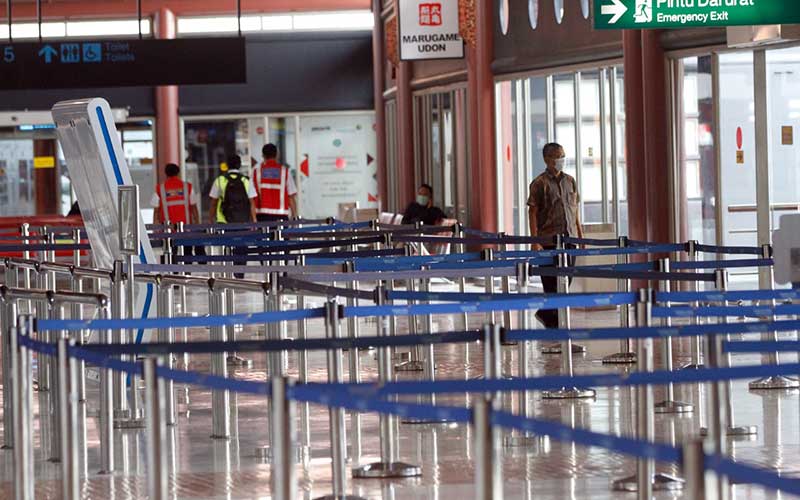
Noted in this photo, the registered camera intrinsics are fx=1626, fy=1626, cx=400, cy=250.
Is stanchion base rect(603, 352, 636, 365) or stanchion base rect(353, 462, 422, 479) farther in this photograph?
stanchion base rect(603, 352, 636, 365)

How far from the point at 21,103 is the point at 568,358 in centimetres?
2601

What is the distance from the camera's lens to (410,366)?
13.8 meters

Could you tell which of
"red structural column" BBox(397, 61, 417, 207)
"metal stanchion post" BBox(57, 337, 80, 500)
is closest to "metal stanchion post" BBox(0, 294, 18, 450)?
"metal stanchion post" BBox(57, 337, 80, 500)

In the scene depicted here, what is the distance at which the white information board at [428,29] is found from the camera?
24.2 metres

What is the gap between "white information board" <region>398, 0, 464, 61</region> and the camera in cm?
2422

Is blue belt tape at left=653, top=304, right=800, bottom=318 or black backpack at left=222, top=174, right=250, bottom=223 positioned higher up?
black backpack at left=222, top=174, right=250, bottom=223

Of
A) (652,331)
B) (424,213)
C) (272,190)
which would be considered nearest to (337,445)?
(652,331)

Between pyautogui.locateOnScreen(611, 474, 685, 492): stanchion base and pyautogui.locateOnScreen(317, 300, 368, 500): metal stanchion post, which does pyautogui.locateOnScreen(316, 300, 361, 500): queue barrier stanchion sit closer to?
pyautogui.locateOnScreen(317, 300, 368, 500): metal stanchion post

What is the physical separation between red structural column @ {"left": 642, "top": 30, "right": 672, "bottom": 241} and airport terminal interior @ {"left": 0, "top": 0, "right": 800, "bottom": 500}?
0.03m

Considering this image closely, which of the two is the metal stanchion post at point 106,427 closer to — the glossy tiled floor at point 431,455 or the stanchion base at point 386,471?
the glossy tiled floor at point 431,455

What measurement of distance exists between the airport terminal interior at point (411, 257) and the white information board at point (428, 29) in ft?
0.12

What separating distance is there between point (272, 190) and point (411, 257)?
962 centimetres

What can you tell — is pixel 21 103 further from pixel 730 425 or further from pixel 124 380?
pixel 730 425

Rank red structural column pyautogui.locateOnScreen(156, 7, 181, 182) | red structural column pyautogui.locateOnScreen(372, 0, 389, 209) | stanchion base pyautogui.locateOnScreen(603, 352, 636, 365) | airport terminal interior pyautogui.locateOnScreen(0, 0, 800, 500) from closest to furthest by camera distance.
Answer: airport terminal interior pyautogui.locateOnScreen(0, 0, 800, 500), stanchion base pyautogui.locateOnScreen(603, 352, 636, 365), red structural column pyautogui.locateOnScreen(372, 0, 389, 209), red structural column pyautogui.locateOnScreen(156, 7, 181, 182)
